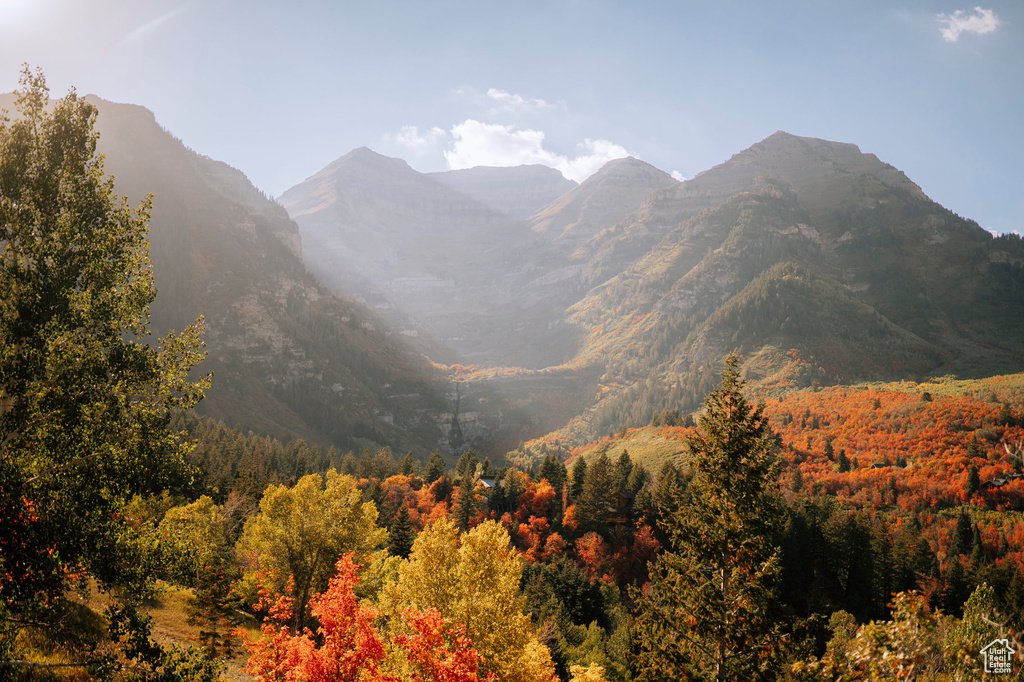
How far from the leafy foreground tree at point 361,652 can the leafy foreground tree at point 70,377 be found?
28.6 feet

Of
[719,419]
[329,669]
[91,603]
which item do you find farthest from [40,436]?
[719,419]

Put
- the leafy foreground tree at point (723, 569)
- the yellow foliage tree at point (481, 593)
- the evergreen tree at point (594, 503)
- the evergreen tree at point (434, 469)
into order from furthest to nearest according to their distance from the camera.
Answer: the evergreen tree at point (434, 469), the evergreen tree at point (594, 503), the yellow foliage tree at point (481, 593), the leafy foreground tree at point (723, 569)

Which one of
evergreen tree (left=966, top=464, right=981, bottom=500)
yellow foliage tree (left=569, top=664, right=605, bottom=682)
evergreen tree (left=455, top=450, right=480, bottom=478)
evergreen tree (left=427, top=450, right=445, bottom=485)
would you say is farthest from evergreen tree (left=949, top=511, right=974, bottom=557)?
evergreen tree (left=427, top=450, right=445, bottom=485)

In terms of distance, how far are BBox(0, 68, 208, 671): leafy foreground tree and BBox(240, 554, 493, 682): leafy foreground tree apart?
343 inches

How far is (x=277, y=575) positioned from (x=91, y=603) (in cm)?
1185

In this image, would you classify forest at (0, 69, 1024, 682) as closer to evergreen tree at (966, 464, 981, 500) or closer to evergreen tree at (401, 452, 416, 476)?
evergreen tree at (401, 452, 416, 476)

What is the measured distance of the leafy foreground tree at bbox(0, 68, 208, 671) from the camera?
38.7 ft

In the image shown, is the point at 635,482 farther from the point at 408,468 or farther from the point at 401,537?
the point at 408,468

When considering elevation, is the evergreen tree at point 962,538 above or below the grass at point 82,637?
below

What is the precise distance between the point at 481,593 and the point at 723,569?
11.3 meters

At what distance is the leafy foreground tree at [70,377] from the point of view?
38.7 feet

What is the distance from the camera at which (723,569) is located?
61.7 feet

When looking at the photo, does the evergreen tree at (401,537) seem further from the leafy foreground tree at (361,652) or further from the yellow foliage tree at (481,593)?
the leafy foreground tree at (361,652)

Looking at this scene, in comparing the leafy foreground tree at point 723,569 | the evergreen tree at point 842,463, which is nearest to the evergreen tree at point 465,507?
the leafy foreground tree at point 723,569
